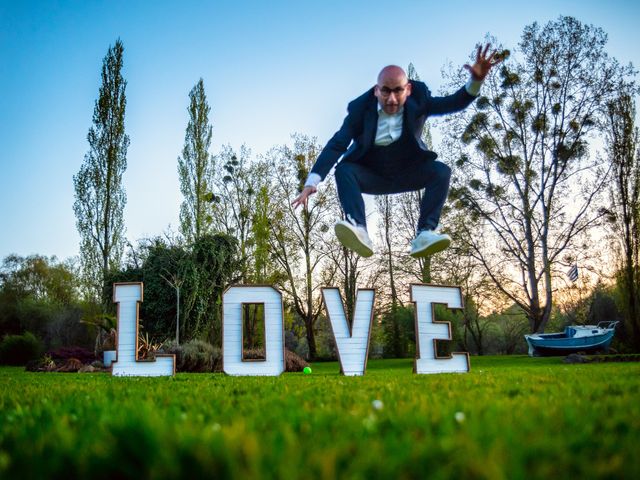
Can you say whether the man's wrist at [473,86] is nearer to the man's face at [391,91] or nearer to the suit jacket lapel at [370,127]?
the man's face at [391,91]

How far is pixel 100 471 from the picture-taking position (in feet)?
3.39

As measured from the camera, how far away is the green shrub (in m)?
→ 22.1

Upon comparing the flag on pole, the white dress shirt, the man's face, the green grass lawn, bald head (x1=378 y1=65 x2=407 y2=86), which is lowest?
the green grass lawn

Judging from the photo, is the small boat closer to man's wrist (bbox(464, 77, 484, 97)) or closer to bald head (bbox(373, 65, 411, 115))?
man's wrist (bbox(464, 77, 484, 97))

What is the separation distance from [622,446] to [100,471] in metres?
1.31

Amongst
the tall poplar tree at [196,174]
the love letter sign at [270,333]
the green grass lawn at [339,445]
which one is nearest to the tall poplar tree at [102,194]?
the tall poplar tree at [196,174]

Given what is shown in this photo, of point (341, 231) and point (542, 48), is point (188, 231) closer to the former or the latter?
point (542, 48)

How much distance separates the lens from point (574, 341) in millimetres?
22156

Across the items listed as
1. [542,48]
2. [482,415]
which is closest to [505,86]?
[542,48]

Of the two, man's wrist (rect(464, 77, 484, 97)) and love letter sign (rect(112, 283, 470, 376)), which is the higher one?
man's wrist (rect(464, 77, 484, 97))

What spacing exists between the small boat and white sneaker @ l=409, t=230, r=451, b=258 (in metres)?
19.6

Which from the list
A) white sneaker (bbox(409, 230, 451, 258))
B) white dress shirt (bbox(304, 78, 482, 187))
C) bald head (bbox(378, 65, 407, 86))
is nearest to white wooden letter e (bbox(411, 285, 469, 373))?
white sneaker (bbox(409, 230, 451, 258))

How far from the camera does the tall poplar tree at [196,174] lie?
94.2 ft

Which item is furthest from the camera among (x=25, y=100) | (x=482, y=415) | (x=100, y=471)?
(x=25, y=100)
